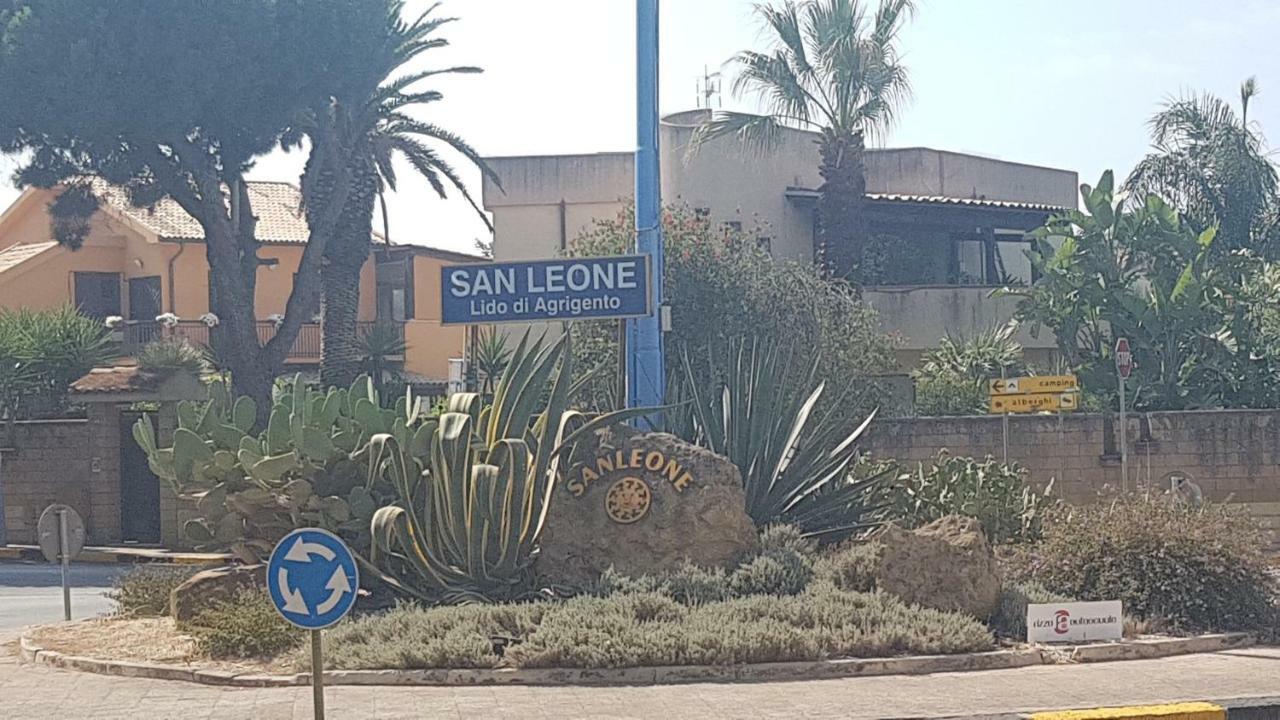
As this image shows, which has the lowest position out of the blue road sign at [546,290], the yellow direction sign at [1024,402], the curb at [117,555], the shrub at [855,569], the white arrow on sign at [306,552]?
the curb at [117,555]

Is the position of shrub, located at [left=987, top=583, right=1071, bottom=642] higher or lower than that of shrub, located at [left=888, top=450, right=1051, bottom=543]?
lower

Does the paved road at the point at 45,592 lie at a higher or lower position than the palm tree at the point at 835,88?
lower

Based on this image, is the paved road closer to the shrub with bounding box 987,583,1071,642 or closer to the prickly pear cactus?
the prickly pear cactus

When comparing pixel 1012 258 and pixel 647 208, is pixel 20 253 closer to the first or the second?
pixel 1012 258

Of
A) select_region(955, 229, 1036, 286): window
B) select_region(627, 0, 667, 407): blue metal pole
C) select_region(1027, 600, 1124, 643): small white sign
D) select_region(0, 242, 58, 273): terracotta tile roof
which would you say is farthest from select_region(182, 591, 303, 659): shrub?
select_region(0, 242, 58, 273): terracotta tile roof

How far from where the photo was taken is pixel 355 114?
31.5 metres

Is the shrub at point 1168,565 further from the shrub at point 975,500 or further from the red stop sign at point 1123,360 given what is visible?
the red stop sign at point 1123,360

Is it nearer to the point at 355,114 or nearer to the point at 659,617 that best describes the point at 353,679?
the point at 659,617

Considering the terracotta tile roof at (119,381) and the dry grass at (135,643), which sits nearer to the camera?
the dry grass at (135,643)

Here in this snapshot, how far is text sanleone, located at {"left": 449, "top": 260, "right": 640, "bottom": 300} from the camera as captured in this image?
16.4 metres

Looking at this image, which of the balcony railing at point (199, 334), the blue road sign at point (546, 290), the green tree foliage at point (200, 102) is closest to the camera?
the blue road sign at point (546, 290)

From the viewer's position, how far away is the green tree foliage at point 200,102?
28312 millimetres

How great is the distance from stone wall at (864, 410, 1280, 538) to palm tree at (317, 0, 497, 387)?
13319 millimetres

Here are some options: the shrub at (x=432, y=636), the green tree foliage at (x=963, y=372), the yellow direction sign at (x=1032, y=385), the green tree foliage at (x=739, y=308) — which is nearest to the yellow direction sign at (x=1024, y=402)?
the yellow direction sign at (x=1032, y=385)
